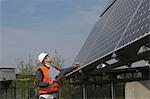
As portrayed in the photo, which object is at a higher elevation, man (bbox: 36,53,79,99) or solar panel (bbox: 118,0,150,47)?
solar panel (bbox: 118,0,150,47)

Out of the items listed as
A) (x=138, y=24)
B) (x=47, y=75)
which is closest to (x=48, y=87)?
(x=47, y=75)

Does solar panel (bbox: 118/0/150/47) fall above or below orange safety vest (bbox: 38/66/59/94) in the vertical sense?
above

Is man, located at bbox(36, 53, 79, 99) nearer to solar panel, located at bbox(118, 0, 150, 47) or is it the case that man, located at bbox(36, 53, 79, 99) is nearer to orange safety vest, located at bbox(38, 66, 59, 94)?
orange safety vest, located at bbox(38, 66, 59, 94)

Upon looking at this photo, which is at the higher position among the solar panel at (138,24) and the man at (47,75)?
the solar panel at (138,24)

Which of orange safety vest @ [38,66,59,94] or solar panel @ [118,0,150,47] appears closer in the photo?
orange safety vest @ [38,66,59,94]

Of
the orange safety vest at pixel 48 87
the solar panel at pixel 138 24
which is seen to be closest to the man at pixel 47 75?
the orange safety vest at pixel 48 87

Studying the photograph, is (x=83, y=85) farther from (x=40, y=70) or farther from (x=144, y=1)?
(x=40, y=70)

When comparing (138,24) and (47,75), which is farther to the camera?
(138,24)

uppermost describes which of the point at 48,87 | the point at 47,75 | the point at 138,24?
the point at 138,24

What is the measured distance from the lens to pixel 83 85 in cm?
2020

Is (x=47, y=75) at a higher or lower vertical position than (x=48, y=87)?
higher

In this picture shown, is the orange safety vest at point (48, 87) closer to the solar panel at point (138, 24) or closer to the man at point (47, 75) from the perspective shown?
the man at point (47, 75)

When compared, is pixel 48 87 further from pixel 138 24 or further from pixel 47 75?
pixel 138 24

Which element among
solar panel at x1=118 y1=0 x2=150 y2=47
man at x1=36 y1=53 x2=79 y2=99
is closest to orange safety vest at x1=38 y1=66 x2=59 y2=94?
man at x1=36 y1=53 x2=79 y2=99
